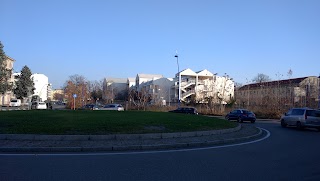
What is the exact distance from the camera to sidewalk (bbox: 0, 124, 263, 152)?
10.8m

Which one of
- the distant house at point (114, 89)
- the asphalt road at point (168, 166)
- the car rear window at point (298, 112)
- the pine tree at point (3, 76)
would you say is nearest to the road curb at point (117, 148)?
the asphalt road at point (168, 166)

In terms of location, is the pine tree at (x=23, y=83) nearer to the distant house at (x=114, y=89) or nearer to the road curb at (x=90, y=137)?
the distant house at (x=114, y=89)

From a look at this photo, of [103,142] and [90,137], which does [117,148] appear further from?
[90,137]

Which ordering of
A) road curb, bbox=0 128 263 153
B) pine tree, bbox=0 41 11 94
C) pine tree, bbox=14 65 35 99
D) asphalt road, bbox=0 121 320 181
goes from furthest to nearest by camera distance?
pine tree, bbox=14 65 35 99 < pine tree, bbox=0 41 11 94 < road curb, bbox=0 128 263 153 < asphalt road, bbox=0 121 320 181

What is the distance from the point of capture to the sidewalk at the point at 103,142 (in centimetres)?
1076

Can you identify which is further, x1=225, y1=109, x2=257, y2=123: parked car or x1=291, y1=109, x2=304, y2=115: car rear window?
x1=225, y1=109, x2=257, y2=123: parked car

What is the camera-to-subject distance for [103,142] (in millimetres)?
12062

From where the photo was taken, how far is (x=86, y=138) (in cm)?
1254

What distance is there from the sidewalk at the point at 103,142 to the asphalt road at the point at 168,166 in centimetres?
90

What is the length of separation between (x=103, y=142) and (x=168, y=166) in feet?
14.6

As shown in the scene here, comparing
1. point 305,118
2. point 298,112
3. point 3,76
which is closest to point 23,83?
point 3,76

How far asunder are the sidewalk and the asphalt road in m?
0.90

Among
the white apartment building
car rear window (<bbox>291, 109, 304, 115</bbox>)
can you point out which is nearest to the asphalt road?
car rear window (<bbox>291, 109, 304, 115</bbox>)

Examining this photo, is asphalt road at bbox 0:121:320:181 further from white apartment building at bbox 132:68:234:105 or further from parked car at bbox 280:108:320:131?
white apartment building at bbox 132:68:234:105
